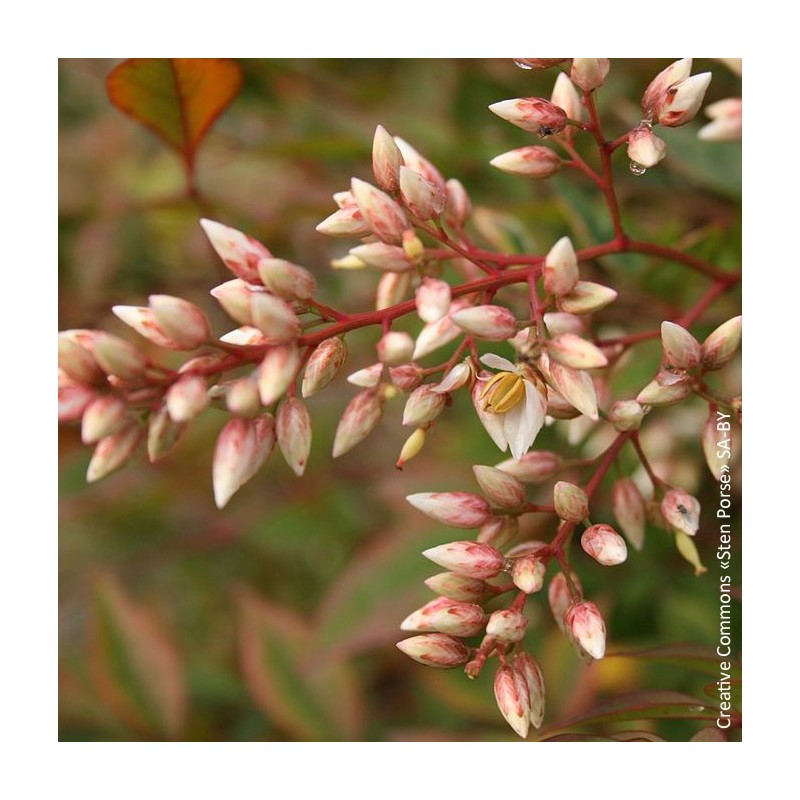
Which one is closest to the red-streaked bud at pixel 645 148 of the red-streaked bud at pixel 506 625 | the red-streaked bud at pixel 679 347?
the red-streaked bud at pixel 679 347

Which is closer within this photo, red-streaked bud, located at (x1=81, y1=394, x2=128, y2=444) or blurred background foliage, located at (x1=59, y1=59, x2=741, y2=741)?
red-streaked bud, located at (x1=81, y1=394, x2=128, y2=444)

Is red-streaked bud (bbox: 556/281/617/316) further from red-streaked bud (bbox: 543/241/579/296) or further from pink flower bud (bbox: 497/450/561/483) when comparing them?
pink flower bud (bbox: 497/450/561/483)

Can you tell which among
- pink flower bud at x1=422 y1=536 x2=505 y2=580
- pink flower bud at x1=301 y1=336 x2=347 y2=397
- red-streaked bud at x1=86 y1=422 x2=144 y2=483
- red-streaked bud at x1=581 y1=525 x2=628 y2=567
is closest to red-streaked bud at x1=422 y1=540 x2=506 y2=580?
pink flower bud at x1=422 y1=536 x2=505 y2=580

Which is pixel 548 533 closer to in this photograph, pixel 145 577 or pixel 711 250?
pixel 711 250

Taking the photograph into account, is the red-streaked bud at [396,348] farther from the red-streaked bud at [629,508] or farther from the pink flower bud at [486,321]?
the red-streaked bud at [629,508]

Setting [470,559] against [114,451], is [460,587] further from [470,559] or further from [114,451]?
[114,451]

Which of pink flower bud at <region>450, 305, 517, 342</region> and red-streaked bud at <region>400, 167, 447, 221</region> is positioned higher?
red-streaked bud at <region>400, 167, 447, 221</region>
